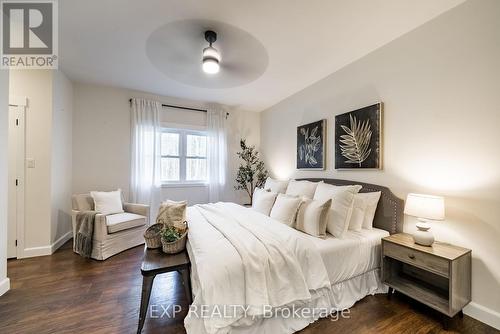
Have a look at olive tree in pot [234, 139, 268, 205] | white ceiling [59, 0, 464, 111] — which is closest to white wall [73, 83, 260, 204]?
white ceiling [59, 0, 464, 111]

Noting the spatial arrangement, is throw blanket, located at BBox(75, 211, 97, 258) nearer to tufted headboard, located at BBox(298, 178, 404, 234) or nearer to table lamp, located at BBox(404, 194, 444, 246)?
tufted headboard, located at BBox(298, 178, 404, 234)

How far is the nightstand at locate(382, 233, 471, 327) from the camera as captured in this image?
1544 mm

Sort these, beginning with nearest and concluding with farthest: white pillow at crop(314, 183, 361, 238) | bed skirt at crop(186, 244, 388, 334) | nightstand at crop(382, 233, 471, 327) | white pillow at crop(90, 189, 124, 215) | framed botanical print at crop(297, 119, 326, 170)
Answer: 1. bed skirt at crop(186, 244, 388, 334)
2. nightstand at crop(382, 233, 471, 327)
3. white pillow at crop(314, 183, 361, 238)
4. white pillow at crop(90, 189, 124, 215)
5. framed botanical print at crop(297, 119, 326, 170)

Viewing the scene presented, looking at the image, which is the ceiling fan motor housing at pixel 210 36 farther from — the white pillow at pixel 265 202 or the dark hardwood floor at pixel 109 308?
the dark hardwood floor at pixel 109 308

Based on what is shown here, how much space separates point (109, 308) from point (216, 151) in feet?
10.3

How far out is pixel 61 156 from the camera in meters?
3.08

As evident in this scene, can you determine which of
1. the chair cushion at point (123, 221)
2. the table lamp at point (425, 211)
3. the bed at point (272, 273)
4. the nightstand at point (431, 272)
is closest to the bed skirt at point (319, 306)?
the bed at point (272, 273)

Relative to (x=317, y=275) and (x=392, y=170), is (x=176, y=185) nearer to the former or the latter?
(x=317, y=275)

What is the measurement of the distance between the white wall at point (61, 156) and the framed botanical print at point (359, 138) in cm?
413

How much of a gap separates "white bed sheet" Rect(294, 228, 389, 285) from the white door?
3818 mm

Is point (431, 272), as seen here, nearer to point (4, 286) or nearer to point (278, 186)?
point (278, 186)

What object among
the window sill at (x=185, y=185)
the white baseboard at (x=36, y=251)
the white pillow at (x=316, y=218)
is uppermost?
the window sill at (x=185, y=185)

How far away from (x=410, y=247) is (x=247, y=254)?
1468 millimetres

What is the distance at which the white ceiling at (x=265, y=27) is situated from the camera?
176 cm
